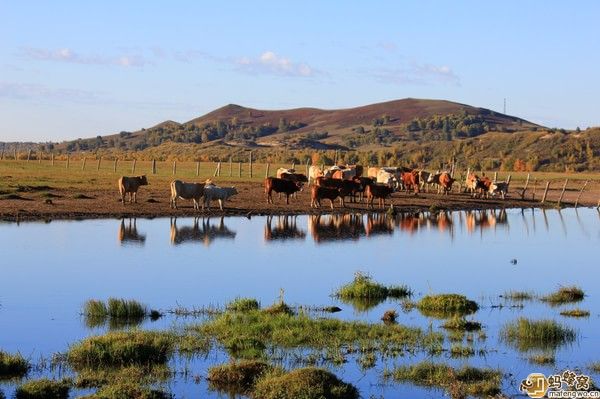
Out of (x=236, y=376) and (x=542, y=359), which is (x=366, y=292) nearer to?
(x=542, y=359)

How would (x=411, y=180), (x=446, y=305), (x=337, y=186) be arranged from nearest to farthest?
(x=446, y=305) < (x=337, y=186) < (x=411, y=180)

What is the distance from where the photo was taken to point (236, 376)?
39.6 feet

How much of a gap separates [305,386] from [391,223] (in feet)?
84.9

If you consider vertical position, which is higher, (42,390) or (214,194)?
(214,194)

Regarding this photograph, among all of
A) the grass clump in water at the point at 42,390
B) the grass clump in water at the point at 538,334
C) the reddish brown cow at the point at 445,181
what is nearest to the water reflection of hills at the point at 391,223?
the reddish brown cow at the point at 445,181

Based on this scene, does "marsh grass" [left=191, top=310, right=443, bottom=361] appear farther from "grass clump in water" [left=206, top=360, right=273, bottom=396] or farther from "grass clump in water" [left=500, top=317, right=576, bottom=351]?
"grass clump in water" [left=500, top=317, right=576, bottom=351]

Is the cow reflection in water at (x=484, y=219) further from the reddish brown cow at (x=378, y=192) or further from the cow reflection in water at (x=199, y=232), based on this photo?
the cow reflection in water at (x=199, y=232)

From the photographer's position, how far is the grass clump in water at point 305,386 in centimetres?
1112

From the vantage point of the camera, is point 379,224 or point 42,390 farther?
point 379,224

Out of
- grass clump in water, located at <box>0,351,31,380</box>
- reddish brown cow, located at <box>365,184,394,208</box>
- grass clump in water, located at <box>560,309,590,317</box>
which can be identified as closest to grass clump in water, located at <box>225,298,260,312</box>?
grass clump in water, located at <box>0,351,31,380</box>

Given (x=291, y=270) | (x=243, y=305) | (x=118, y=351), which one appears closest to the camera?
(x=118, y=351)

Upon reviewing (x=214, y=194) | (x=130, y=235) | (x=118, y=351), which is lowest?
(x=118, y=351)

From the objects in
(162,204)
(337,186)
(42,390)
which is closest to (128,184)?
(162,204)

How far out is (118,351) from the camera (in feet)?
42.7
